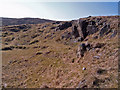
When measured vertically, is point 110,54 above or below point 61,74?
above

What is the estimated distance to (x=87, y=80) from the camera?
11.8 meters

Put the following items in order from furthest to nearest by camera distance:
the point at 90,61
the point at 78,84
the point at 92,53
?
the point at 92,53
the point at 90,61
the point at 78,84

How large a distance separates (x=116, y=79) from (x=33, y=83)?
1136 cm

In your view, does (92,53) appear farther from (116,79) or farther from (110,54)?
(116,79)

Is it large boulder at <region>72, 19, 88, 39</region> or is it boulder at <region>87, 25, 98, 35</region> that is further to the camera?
large boulder at <region>72, 19, 88, 39</region>

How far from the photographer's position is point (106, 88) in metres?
9.97

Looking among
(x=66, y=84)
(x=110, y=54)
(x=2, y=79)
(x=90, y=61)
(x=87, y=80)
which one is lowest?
(x=2, y=79)

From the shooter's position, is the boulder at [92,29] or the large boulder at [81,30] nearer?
the boulder at [92,29]

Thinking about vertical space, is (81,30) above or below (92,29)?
below

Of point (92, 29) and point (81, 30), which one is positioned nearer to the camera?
point (92, 29)

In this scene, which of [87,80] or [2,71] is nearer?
[87,80]

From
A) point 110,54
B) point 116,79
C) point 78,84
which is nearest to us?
point 116,79

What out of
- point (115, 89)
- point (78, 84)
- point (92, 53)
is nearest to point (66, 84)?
point (78, 84)

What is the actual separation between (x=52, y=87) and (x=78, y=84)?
349 centimetres
